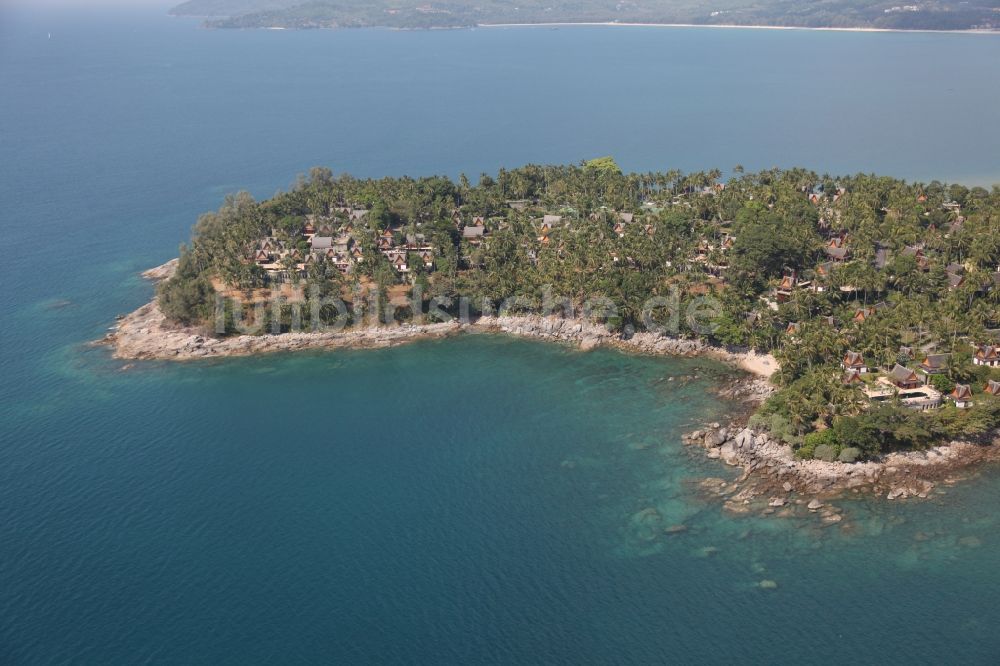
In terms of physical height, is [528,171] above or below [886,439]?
above

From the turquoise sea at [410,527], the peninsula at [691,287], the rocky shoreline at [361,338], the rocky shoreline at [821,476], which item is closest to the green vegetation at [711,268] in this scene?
the peninsula at [691,287]

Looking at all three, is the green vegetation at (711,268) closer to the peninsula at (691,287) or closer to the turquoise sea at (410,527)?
the peninsula at (691,287)

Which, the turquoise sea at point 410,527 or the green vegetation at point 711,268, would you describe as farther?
the green vegetation at point 711,268

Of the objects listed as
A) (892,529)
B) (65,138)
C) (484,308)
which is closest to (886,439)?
(892,529)

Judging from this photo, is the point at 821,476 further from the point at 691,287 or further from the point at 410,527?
the point at 691,287

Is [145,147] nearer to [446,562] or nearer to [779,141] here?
[779,141]

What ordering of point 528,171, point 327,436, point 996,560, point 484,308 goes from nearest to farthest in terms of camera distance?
point 996,560 → point 327,436 → point 484,308 → point 528,171
